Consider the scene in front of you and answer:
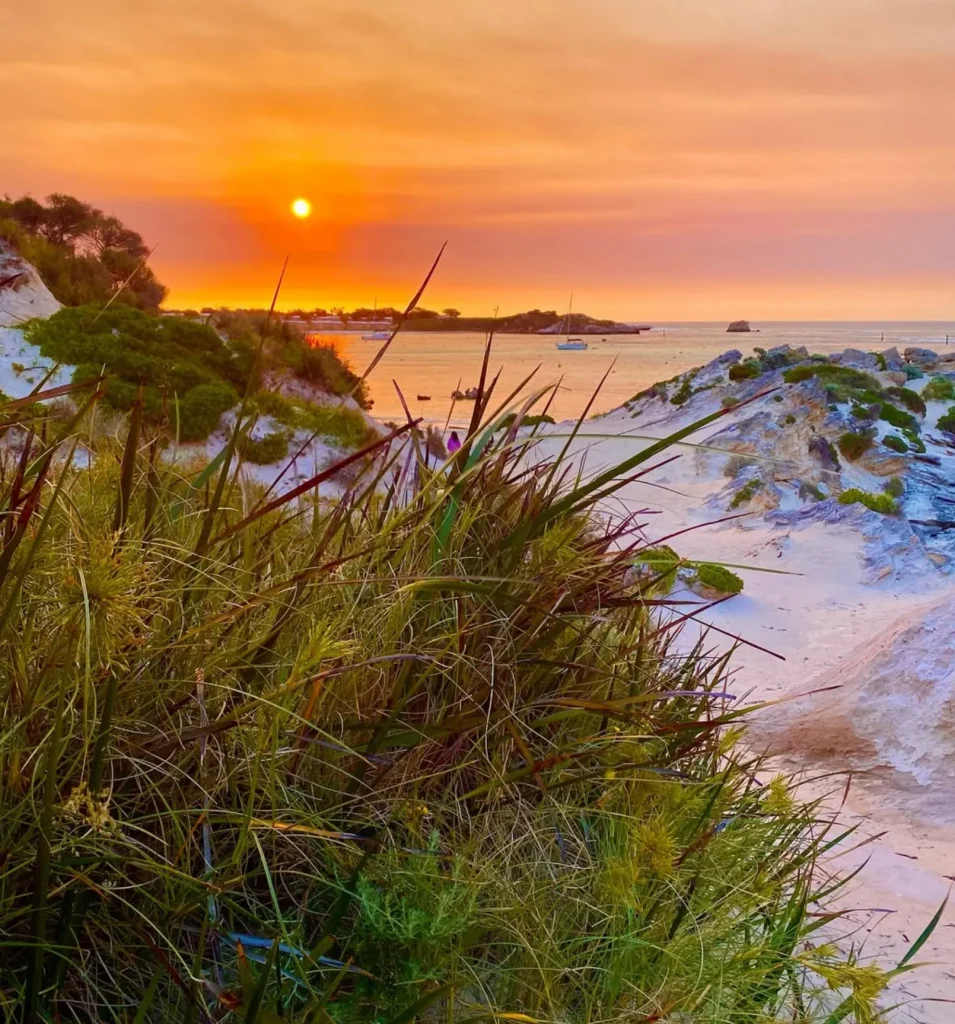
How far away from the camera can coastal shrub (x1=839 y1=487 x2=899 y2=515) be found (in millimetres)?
9922

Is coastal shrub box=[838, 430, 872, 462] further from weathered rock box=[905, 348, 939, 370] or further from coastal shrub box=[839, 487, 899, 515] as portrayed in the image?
weathered rock box=[905, 348, 939, 370]

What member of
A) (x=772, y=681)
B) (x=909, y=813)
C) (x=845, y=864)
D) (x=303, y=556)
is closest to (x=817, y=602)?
(x=772, y=681)

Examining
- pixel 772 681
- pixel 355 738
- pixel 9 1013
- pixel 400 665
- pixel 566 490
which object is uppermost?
pixel 566 490

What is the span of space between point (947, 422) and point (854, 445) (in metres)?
2.83

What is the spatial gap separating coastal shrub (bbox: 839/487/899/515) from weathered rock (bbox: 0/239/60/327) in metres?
10.7

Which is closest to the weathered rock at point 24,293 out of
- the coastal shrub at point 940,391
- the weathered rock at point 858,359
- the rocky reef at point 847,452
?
the rocky reef at point 847,452

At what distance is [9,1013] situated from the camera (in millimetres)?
1323

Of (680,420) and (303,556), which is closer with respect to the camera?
(303,556)

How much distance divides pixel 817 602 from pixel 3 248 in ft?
42.5

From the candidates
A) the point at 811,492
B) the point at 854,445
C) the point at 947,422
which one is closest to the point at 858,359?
the point at 947,422

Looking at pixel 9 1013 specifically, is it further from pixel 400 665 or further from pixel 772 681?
pixel 772 681

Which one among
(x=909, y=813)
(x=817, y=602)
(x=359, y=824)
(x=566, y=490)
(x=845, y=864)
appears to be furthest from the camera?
(x=817, y=602)

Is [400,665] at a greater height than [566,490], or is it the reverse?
[566,490]

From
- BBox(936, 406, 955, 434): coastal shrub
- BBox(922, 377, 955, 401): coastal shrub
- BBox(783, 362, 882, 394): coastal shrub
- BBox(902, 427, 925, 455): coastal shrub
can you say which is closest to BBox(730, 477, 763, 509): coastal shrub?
BBox(902, 427, 925, 455): coastal shrub
